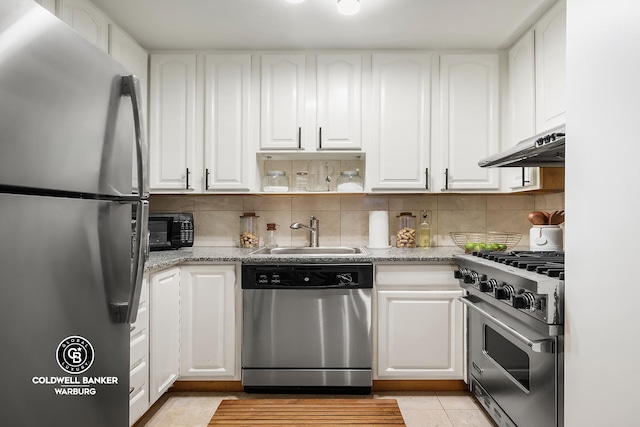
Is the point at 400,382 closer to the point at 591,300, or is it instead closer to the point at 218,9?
the point at 591,300

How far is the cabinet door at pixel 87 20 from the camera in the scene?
1890mm

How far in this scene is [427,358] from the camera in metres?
2.37

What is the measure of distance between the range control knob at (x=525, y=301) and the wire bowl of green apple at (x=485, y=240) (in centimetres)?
96

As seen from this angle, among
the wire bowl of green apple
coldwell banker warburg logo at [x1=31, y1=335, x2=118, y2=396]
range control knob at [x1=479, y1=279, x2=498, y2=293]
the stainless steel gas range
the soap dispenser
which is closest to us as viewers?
coldwell banker warburg logo at [x1=31, y1=335, x2=118, y2=396]

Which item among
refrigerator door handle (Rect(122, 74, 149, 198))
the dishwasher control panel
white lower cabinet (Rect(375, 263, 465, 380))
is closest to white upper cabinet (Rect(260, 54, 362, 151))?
the dishwasher control panel

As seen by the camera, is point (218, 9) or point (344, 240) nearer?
point (218, 9)

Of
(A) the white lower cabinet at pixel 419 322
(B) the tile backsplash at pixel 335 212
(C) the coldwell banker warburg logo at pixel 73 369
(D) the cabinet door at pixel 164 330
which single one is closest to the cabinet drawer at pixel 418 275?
(A) the white lower cabinet at pixel 419 322

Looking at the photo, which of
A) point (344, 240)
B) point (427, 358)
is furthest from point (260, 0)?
point (427, 358)

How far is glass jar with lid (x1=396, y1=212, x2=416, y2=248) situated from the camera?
287 centimetres

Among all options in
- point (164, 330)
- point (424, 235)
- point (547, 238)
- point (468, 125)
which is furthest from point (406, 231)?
point (164, 330)

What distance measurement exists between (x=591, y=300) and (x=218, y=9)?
7.34ft

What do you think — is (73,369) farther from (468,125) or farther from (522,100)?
→ (522,100)

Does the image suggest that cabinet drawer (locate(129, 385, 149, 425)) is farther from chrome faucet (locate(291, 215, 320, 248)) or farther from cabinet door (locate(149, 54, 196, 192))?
chrome faucet (locate(291, 215, 320, 248))

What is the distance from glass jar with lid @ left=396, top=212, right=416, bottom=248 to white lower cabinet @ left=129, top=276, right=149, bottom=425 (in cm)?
175
